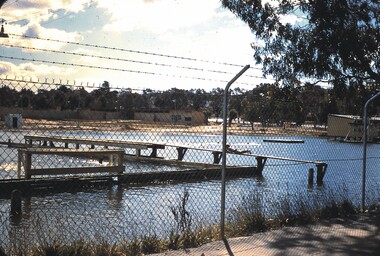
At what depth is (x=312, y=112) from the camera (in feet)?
41.4

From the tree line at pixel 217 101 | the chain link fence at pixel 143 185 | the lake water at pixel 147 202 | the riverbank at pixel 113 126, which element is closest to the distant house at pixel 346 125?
the lake water at pixel 147 202

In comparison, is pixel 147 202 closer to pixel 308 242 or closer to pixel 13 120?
pixel 308 242

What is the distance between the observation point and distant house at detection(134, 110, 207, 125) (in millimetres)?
6621

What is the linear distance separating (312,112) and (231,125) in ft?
10.9

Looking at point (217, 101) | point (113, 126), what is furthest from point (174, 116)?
point (217, 101)

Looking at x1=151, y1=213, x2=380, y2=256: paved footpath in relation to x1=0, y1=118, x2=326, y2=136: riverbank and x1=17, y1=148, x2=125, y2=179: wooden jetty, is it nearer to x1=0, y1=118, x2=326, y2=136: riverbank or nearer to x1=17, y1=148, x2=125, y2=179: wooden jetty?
x1=0, y1=118, x2=326, y2=136: riverbank

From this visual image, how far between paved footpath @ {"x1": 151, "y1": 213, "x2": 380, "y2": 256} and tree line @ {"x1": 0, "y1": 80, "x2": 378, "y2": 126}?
2.04 meters

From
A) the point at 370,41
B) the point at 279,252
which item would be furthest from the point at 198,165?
the point at 279,252

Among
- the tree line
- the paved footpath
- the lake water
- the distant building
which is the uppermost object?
the tree line

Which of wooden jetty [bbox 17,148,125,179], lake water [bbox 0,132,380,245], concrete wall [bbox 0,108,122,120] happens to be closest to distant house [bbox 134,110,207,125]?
concrete wall [bbox 0,108,122,120]

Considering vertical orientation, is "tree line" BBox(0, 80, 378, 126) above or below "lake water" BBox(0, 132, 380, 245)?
above

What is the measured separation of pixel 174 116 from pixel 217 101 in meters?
1.61

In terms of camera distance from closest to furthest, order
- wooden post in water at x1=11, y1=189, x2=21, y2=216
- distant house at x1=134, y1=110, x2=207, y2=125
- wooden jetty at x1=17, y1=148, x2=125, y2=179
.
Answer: distant house at x1=134, y1=110, x2=207, y2=125
wooden post in water at x1=11, y1=189, x2=21, y2=216
wooden jetty at x1=17, y1=148, x2=125, y2=179

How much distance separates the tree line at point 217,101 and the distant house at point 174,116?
76 millimetres
